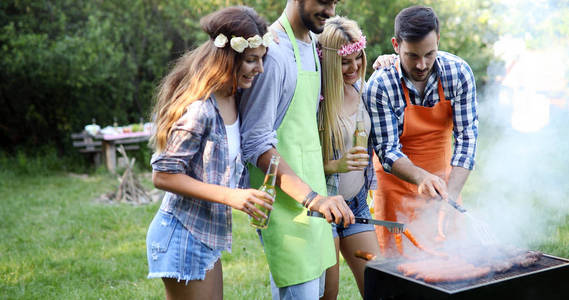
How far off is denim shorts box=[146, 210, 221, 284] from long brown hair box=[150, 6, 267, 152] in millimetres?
319

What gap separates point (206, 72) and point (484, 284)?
1337 mm

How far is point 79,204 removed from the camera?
25.1 ft

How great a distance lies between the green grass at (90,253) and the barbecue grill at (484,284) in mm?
1908

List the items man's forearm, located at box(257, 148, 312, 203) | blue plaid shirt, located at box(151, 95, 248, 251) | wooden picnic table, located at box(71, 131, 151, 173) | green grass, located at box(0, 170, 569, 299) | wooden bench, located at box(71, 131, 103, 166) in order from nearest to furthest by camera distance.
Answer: blue plaid shirt, located at box(151, 95, 248, 251)
man's forearm, located at box(257, 148, 312, 203)
green grass, located at box(0, 170, 569, 299)
wooden picnic table, located at box(71, 131, 151, 173)
wooden bench, located at box(71, 131, 103, 166)

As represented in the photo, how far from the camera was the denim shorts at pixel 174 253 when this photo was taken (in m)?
2.21

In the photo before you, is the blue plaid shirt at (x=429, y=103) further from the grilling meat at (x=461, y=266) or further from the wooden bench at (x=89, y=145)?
the wooden bench at (x=89, y=145)

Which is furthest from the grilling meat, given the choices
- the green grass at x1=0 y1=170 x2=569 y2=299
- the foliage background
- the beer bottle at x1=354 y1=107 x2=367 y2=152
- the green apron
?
the foliage background

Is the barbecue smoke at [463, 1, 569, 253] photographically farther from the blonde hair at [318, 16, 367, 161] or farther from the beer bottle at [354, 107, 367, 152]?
the blonde hair at [318, 16, 367, 161]

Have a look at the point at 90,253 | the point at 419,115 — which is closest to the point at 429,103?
the point at 419,115

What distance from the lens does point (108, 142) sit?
10195mm

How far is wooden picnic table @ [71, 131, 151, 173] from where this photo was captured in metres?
10.2

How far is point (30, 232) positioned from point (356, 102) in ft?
15.2

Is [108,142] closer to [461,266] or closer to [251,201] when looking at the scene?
[251,201]

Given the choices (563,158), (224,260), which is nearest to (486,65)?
(563,158)
